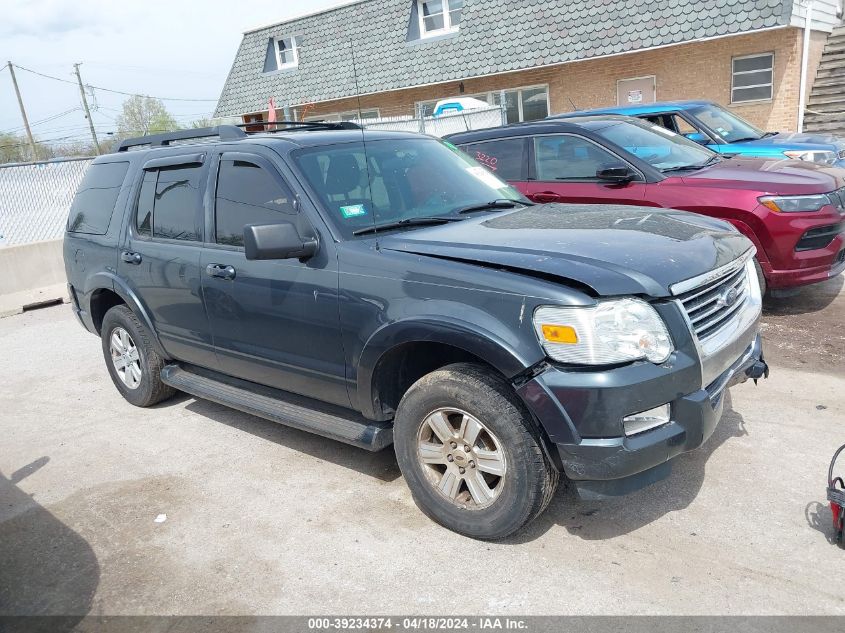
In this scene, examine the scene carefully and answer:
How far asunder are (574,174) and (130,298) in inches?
163

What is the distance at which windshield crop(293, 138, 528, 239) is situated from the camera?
3924 mm

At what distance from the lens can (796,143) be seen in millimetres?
9453

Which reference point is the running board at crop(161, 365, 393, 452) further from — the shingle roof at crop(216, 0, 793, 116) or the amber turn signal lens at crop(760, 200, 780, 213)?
the shingle roof at crop(216, 0, 793, 116)

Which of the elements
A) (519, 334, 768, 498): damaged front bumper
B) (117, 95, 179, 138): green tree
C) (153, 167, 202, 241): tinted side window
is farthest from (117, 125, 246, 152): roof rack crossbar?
(117, 95, 179, 138): green tree

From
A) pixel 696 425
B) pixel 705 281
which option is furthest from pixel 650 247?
pixel 696 425

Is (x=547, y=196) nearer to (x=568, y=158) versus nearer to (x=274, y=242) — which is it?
(x=568, y=158)

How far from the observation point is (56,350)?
302 inches

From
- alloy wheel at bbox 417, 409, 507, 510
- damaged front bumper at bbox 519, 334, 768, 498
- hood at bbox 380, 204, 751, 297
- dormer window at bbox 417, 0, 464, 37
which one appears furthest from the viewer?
dormer window at bbox 417, 0, 464, 37

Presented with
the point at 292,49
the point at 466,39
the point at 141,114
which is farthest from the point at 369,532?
the point at 141,114

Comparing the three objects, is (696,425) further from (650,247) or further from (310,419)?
(310,419)

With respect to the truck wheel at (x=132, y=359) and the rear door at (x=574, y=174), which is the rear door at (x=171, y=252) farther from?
the rear door at (x=574, y=174)

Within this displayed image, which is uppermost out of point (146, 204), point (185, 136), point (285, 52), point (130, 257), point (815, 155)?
point (285, 52)

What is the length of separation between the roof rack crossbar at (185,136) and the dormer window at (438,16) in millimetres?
16877

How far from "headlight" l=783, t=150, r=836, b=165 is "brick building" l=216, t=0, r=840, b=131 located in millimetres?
6798
